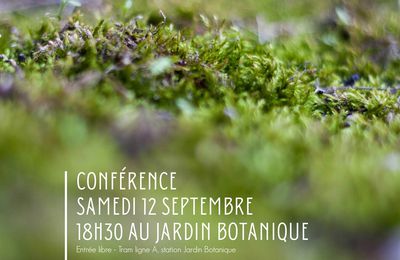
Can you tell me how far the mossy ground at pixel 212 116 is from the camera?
4.30ft

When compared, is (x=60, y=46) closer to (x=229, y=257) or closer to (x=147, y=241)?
(x=147, y=241)

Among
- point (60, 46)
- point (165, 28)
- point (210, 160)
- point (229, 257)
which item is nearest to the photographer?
point (229, 257)

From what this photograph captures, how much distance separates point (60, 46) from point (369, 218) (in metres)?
1.46

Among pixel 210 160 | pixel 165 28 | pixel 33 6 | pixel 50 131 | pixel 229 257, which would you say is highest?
pixel 33 6

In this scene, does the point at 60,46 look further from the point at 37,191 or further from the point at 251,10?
the point at 251,10

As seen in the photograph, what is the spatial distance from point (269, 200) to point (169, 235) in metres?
0.33

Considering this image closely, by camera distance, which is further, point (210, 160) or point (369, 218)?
point (210, 160)

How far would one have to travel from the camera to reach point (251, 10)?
10.1 feet

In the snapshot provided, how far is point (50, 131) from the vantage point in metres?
1.40

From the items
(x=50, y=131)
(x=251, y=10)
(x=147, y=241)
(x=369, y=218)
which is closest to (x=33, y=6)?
(x=251, y=10)

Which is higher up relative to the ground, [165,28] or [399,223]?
[165,28]

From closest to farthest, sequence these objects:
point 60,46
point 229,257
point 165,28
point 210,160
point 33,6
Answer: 1. point 229,257
2. point 210,160
3. point 60,46
4. point 165,28
5. point 33,6

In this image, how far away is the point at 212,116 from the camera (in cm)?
163

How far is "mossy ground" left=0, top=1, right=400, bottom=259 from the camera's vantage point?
131cm
